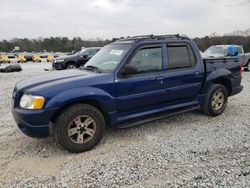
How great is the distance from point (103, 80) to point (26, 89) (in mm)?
1255

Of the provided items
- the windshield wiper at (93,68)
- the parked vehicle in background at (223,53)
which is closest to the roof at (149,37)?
the windshield wiper at (93,68)

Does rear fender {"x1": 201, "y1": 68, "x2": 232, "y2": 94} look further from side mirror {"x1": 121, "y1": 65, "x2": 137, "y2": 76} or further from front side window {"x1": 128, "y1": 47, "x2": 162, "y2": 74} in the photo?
side mirror {"x1": 121, "y1": 65, "x2": 137, "y2": 76}

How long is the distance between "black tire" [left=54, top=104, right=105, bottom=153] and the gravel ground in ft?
0.47

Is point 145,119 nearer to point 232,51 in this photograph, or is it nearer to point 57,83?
point 57,83

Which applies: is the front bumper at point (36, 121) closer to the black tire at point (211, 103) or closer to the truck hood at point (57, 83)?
the truck hood at point (57, 83)

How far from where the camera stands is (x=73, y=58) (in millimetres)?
15219

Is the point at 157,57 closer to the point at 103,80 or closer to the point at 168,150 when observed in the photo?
the point at 103,80

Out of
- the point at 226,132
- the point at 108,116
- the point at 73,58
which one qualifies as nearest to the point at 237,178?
the point at 226,132

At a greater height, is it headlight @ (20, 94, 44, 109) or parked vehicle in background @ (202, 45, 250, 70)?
parked vehicle in background @ (202, 45, 250, 70)

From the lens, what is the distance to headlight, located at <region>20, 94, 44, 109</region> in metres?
3.60

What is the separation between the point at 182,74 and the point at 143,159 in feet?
6.73

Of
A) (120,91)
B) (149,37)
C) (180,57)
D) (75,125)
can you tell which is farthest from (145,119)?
(149,37)

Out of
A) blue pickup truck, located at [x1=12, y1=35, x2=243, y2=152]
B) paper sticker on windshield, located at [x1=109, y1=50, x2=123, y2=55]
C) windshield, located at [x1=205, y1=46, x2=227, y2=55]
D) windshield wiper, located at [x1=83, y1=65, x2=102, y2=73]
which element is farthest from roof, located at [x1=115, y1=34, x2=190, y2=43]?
windshield, located at [x1=205, y1=46, x2=227, y2=55]

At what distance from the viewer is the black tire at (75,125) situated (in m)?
3.76
